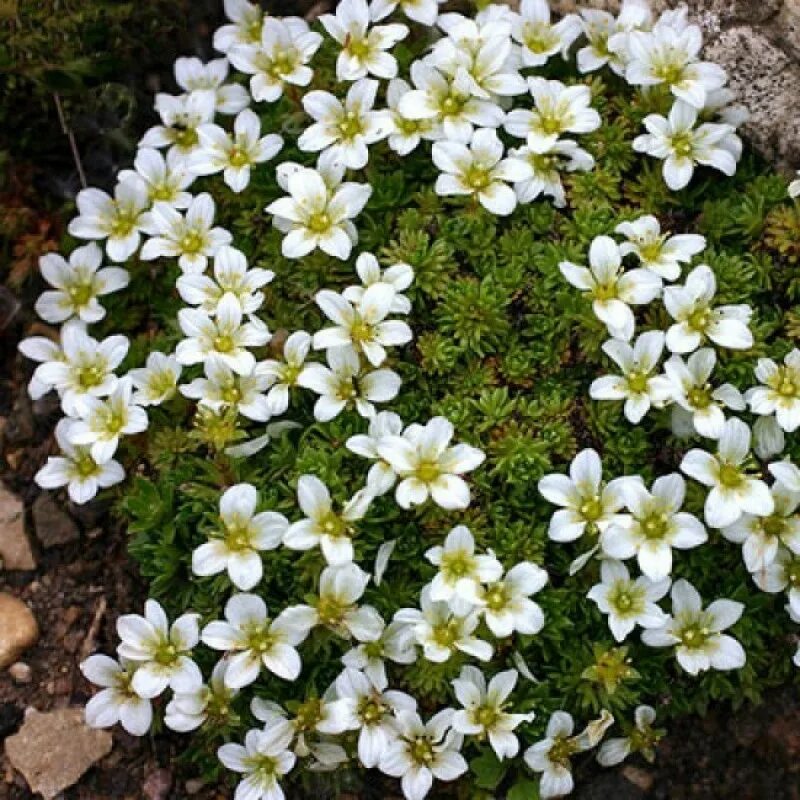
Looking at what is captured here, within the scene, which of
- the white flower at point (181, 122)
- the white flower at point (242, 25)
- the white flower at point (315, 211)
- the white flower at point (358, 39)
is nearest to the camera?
the white flower at point (315, 211)

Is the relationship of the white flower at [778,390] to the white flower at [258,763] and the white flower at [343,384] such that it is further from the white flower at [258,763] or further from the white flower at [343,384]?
the white flower at [258,763]

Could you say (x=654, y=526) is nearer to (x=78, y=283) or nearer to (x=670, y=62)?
(x=670, y=62)

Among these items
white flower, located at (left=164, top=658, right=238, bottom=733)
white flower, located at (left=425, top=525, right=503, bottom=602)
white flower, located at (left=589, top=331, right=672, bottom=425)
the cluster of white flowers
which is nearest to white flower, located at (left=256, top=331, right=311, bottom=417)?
the cluster of white flowers

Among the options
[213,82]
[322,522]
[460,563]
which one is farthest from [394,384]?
[213,82]

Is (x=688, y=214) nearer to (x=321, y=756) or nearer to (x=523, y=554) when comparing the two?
(x=523, y=554)

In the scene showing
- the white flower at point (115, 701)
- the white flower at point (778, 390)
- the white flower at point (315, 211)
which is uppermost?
the white flower at point (778, 390)

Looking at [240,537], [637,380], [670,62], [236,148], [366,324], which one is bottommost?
[240,537]

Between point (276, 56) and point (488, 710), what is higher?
point (276, 56)

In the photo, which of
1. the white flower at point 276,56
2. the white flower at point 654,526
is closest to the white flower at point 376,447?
the white flower at point 654,526
